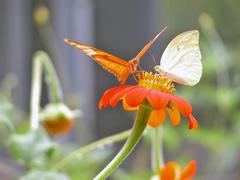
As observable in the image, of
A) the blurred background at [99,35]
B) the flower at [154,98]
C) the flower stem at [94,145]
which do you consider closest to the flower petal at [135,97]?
the flower at [154,98]

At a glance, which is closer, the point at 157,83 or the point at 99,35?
the point at 157,83

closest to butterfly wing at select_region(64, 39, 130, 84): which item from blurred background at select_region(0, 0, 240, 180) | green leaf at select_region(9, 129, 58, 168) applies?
green leaf at select_region(9, 129, 58, 168)

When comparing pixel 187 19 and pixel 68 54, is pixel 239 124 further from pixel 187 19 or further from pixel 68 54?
pixel 68 54

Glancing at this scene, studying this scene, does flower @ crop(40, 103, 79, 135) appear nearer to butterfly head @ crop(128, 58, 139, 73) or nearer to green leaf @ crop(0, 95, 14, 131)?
green leaf @ crop(0, 95, 14, 131)

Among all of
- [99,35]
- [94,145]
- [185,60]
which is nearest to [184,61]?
[185,60]

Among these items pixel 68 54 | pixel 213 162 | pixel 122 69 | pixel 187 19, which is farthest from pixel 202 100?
pixel 122 69

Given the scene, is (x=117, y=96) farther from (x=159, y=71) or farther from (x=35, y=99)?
(x=35, y=99)
